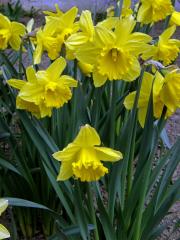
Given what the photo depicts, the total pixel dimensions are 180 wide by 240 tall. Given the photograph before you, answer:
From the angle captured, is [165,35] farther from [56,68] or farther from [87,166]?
[87,166]

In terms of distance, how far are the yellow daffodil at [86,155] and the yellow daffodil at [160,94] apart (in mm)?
238

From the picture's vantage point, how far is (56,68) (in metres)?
1.55

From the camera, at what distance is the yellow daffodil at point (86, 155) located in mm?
1243

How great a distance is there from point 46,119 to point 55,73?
41 cm

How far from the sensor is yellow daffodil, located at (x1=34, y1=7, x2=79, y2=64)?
66.8 inches

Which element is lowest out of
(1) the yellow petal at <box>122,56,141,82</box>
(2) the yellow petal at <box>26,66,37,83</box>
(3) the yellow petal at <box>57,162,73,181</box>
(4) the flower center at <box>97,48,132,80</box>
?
(3) the yellow petal at <box>57,162,73,181</box>

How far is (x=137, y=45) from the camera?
142cm

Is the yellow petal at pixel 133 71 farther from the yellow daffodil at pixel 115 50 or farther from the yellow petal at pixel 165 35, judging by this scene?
the yellow petal at pixel 165 35

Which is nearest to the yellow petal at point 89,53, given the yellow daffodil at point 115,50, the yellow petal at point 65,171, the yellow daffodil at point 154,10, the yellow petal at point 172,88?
the yellow daffodil at point 115,50

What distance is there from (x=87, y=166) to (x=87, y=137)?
0.08 m

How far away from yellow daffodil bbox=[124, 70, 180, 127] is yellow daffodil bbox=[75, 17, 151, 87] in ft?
0.31

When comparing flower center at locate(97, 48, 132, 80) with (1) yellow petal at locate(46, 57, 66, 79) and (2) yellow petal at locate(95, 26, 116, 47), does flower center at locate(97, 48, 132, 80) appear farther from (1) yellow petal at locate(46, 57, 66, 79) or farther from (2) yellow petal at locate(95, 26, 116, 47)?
(1) yellow petal at locate(46, 57, 66, 79)

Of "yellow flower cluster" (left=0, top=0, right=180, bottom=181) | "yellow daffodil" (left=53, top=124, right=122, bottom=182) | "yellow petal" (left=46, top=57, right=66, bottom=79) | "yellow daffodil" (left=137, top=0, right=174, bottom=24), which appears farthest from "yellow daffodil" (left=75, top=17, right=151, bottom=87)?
"yellow daffodil" (left=137, top=0, right=174, bottom=24)

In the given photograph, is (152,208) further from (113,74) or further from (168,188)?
(113,74)
